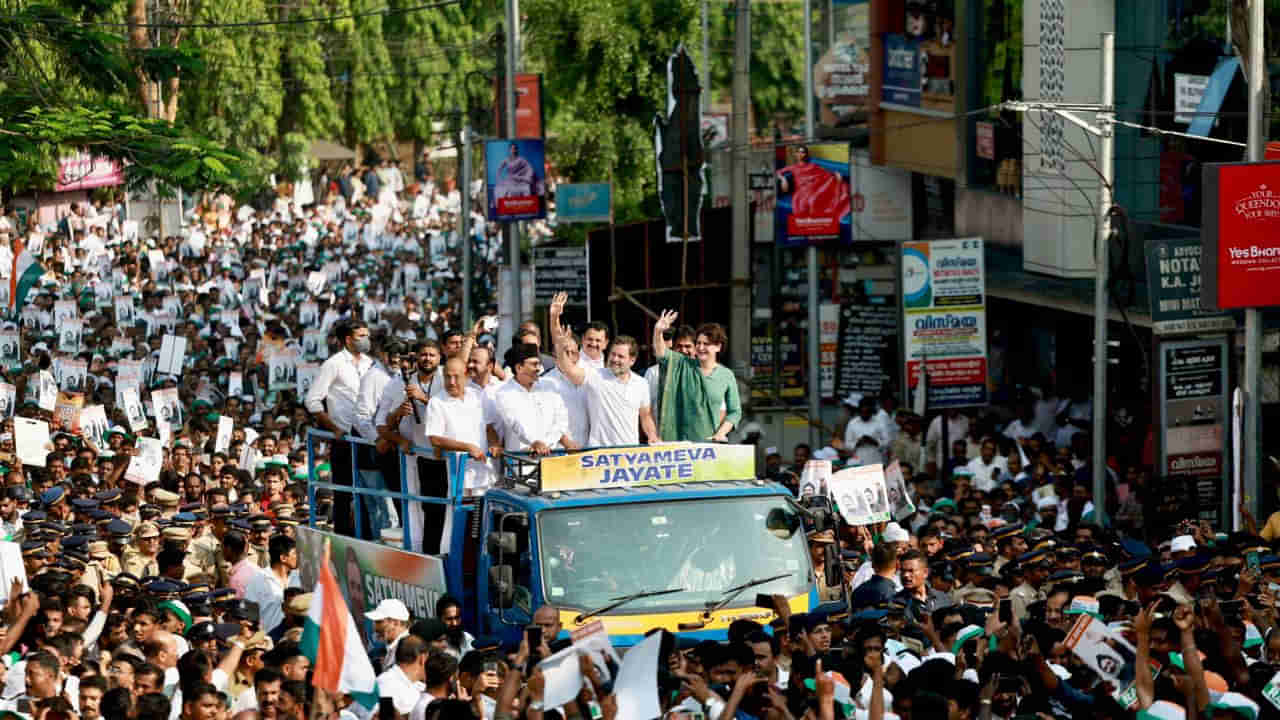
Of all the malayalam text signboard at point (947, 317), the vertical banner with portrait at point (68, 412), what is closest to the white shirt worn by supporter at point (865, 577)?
the malayalam text signboard at point (947, 317)

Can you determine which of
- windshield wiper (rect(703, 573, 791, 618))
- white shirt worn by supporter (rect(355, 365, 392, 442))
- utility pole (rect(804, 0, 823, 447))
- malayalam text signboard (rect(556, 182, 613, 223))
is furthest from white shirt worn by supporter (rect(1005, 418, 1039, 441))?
windshield wiper (rect(703, 573, 791, 618))

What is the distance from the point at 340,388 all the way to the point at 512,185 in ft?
56.0

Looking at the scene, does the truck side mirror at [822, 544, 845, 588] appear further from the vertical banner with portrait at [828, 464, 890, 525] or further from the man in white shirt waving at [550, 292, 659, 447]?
the vertical banner with portrait at [828, 464, 890, 525]

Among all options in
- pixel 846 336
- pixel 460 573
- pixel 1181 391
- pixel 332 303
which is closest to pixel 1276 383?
pixel 1181 391

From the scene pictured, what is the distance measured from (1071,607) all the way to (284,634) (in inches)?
182

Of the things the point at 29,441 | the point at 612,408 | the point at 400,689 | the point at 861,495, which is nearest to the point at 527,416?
the point at 612,408

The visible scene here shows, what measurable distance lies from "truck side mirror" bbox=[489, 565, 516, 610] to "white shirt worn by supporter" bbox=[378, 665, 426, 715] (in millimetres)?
1704

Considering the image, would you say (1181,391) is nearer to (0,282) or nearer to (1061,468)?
(1061,468)

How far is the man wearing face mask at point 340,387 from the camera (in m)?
15.4

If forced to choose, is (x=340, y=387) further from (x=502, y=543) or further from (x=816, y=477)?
(x=502, y=543)

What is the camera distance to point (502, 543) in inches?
472

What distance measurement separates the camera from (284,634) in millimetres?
A: 12266

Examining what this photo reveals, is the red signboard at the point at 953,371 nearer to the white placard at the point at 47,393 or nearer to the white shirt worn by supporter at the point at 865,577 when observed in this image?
the white shirt worn by supporter at the point at 865,577

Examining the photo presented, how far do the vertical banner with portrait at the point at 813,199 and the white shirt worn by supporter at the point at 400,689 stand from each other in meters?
18.8
